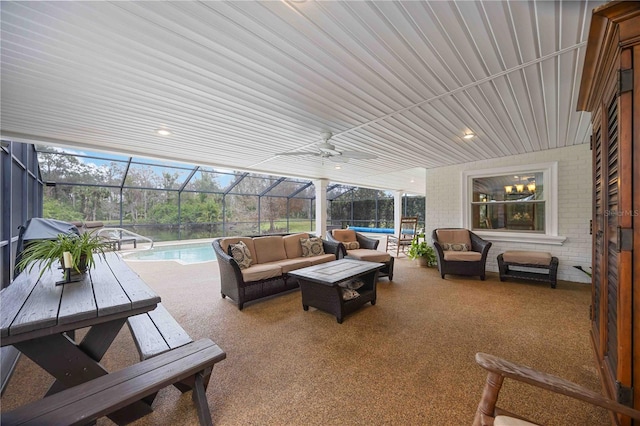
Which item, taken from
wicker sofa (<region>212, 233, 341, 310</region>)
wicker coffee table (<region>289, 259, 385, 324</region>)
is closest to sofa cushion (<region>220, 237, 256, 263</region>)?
wicker sofa (<region>212, 233, 341, 310</region>)

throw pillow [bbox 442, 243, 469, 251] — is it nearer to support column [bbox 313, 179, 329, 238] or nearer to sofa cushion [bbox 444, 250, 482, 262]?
sofa cushion [bbox 444, 250, 482, 262]

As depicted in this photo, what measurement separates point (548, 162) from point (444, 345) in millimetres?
4447

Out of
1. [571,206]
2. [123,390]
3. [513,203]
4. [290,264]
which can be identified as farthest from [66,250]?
[571,206]

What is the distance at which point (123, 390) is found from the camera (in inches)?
50.1

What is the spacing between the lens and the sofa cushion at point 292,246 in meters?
4.56

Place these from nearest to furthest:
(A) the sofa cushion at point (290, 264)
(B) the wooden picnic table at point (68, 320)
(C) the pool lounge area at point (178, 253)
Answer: (B) the wooden picnic table at point (68, 320)
(A) the sofa cushion at point (290, 264)
(C) the pool lounge area at point (178, 253)

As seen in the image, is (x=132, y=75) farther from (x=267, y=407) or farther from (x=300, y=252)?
(x=300, y=252)

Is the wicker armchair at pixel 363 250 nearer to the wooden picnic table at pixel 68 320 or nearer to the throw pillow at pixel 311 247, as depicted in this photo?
the throw pillow at pixel 311 247

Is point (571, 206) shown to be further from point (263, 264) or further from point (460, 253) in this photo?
point (263, 264)

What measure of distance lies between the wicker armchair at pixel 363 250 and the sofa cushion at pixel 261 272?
141 cm

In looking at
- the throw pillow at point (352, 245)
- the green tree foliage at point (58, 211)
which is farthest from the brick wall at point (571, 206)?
the green tree foliage at point (58, 211)

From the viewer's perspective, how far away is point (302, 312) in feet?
10.6

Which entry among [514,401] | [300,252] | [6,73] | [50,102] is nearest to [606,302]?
[514,401]

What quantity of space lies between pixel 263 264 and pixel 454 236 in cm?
401
